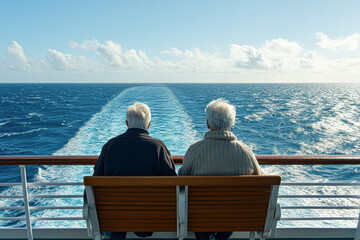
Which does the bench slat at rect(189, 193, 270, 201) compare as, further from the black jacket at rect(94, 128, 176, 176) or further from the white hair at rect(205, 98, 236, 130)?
the white hair at rect(205, 98, 236, 130)

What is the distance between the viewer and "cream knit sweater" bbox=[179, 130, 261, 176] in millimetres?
1090

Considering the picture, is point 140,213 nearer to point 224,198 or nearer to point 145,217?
point 145,217

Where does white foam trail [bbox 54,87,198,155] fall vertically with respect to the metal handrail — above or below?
below

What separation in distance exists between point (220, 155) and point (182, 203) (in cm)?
26

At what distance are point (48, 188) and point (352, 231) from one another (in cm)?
562

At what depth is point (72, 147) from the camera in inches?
312

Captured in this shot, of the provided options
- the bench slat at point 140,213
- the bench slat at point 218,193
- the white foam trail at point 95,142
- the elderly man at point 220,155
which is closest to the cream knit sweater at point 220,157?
the elderly man at point 220,155

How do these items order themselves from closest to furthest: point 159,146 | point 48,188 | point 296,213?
1. point 159,146
2. point 296,213
3. point 48,188

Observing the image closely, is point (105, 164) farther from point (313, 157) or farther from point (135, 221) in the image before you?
point (313, 157)

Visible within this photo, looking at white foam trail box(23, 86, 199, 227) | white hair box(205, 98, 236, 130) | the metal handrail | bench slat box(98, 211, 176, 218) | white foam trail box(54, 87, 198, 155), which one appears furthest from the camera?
white foam trail box(54, 87, 198, 155)

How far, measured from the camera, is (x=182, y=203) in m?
1.01

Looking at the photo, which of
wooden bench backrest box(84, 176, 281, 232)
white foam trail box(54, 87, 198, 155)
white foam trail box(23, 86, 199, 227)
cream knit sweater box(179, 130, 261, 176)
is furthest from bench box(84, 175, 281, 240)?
white foam trail box(54, 87, 198, 155)

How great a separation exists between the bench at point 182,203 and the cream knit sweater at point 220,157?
11cm

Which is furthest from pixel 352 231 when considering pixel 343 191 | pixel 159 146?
pixel 343 191
